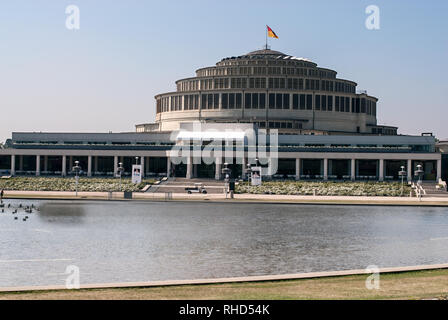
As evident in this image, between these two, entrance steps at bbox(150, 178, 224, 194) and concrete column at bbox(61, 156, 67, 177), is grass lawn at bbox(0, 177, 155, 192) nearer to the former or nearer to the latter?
entrance steps at bbox(150, 178, 224, 194)

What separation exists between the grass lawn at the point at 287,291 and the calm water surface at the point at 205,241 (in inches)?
247

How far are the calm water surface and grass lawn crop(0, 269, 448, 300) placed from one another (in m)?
6.29

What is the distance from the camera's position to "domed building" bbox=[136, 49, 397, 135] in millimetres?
144500

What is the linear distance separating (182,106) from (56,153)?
1397 inches

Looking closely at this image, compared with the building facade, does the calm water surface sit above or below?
below

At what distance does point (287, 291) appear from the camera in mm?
24156

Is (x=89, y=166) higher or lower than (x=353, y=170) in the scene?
higher

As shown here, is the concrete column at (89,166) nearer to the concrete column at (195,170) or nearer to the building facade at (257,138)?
the building facade at (257,138)

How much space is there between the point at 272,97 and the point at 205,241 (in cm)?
10102

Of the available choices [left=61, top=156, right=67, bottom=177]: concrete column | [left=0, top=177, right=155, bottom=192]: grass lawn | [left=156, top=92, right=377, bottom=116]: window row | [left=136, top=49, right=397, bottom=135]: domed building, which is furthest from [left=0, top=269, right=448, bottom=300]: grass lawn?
[left=156, top=92, right=377, bottom=116]: window row

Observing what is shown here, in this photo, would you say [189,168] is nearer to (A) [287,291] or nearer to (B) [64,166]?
(B) [64,166]

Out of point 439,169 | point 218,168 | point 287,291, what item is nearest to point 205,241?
point 287,291
